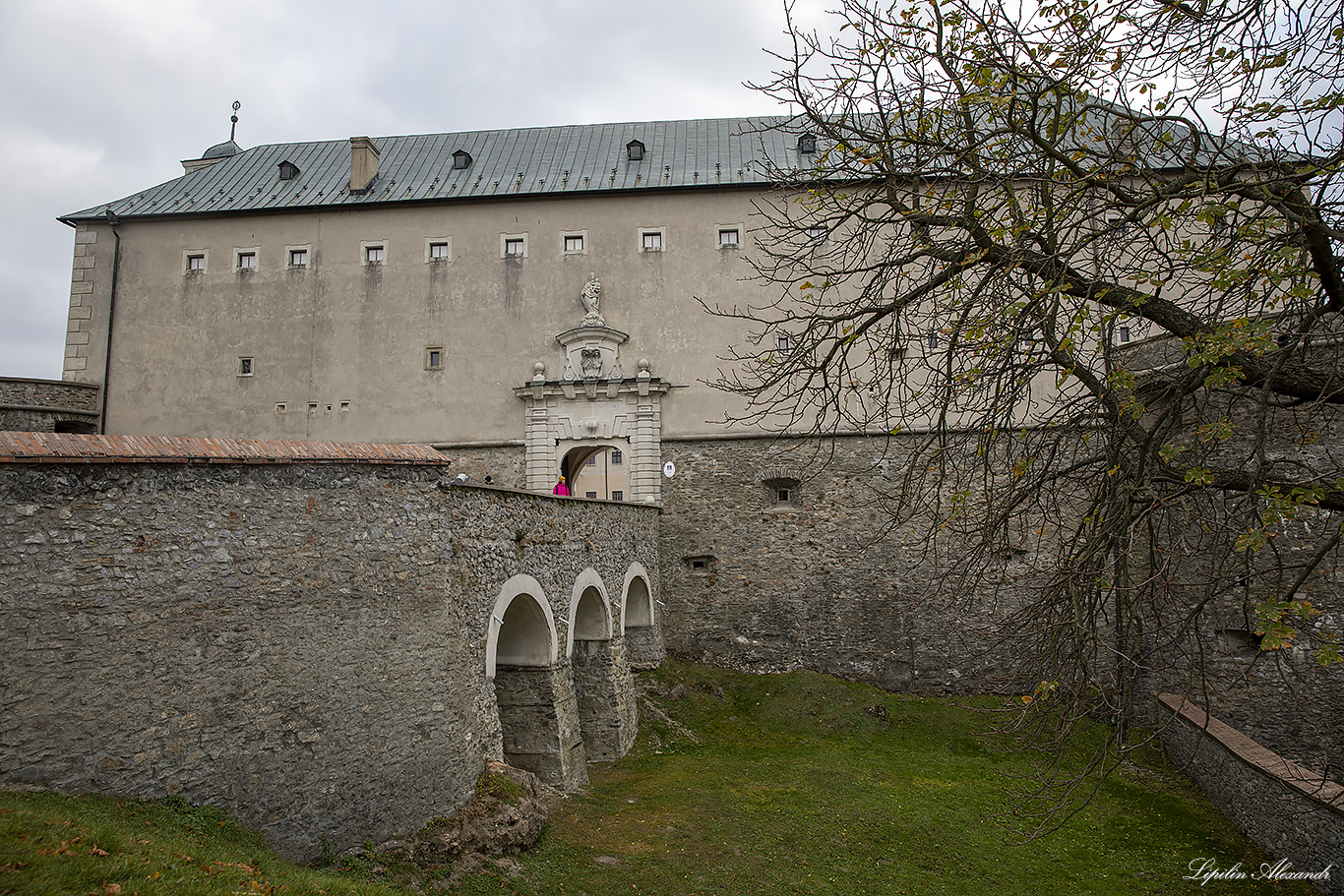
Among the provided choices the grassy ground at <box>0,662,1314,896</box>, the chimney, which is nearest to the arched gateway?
the grassy ground at <box>0,662,1314,896</box>

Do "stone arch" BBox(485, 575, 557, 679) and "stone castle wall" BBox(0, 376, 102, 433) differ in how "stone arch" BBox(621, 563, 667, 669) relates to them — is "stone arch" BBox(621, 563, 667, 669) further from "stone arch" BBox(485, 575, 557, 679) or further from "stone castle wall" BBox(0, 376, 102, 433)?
"stone castle wall" BBox(0, 376, 102, 433)

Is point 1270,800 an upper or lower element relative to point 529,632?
lower

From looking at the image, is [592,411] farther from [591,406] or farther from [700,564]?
[700,564]

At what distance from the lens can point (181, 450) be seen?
589 centimetres

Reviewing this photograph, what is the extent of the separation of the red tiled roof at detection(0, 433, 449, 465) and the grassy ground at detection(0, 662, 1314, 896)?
209 centimetres

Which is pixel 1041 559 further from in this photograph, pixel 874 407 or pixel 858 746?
pixel 858 746

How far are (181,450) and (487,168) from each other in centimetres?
1316

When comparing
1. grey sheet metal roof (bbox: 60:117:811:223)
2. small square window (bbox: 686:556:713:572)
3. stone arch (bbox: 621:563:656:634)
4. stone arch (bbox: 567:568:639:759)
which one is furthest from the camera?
grey sheet metal roof (bbox: 60:117:811:223)

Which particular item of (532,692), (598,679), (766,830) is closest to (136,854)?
(532,692)

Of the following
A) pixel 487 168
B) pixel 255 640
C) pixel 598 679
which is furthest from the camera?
pixel 487 168

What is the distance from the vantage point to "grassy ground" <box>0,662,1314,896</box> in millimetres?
4504

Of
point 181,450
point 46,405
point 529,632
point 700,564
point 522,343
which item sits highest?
point 522,343

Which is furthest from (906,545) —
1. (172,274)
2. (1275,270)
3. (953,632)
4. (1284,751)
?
(172,274)

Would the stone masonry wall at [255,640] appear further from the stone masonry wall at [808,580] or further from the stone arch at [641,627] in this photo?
the stone masonry wall at [808,580]
